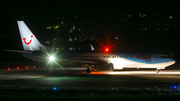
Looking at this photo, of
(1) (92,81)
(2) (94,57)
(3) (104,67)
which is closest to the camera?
(1) (92,81)

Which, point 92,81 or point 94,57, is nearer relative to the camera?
point 92,81

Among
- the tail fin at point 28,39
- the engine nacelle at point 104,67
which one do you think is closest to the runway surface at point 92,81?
the engine nacelle at point 104,67

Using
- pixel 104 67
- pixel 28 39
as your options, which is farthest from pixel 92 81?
pixel 28 39

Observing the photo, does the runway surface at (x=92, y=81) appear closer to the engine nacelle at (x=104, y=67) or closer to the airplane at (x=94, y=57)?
the engine nacelle at (x=104, y=67)

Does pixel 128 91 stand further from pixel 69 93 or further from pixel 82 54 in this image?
pixel 82 54

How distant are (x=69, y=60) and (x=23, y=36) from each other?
9.69 metres

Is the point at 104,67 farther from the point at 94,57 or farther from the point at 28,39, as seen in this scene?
the point at 28,39

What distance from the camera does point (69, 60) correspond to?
1331 inches

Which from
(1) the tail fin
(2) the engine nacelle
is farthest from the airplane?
(2) the engine nacelle

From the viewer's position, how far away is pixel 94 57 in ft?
117

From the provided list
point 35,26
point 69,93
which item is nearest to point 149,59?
point 69,93

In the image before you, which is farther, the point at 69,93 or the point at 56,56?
the point at 56,56

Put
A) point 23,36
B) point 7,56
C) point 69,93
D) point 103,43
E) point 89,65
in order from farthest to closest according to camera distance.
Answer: point 103,43 < point 7,56 < point 23,36 < point 89,65 < point 69,93

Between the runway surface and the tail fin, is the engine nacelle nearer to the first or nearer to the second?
the runway surface
